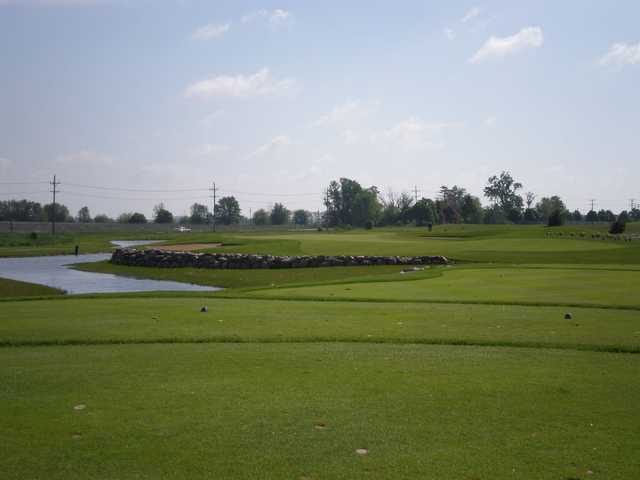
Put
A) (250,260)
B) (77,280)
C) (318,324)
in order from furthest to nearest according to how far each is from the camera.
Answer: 1. (250,260)
2. (77,280)
3. (318,324)

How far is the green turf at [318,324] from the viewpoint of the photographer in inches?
433

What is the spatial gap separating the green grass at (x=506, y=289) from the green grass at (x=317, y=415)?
778 centimetres

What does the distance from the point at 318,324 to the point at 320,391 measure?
5.01 meters

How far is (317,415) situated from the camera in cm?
665

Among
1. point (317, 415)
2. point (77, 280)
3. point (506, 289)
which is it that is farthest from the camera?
point (77, 280)

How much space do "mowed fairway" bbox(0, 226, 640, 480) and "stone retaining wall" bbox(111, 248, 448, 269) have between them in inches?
996

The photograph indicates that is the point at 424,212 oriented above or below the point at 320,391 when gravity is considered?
above

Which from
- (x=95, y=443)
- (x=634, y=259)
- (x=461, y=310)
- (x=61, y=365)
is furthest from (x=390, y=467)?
(x=634, y=259)

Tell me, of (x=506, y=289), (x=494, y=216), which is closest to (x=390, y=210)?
(x=494, y=216)

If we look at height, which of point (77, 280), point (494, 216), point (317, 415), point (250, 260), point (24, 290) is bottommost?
point (77, 280)

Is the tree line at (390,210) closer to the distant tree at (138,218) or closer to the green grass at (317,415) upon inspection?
the distant tree at (138,218)

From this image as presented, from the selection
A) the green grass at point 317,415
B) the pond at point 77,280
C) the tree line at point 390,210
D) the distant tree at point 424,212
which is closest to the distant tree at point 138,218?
the tree line at point 390,210

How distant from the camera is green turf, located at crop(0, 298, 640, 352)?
36.1 feet

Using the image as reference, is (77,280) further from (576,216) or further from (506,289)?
(576,216)
